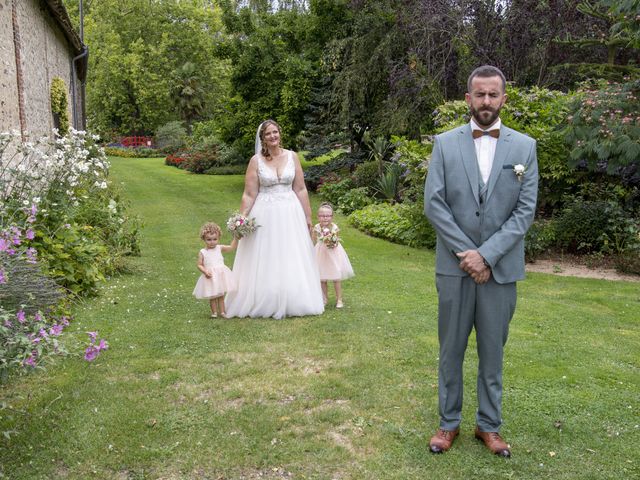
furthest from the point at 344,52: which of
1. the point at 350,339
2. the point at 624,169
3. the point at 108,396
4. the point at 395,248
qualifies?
the point at 108,396

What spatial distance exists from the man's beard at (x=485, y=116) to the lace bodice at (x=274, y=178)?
12.3 feet

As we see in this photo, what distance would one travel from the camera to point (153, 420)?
4355 mm

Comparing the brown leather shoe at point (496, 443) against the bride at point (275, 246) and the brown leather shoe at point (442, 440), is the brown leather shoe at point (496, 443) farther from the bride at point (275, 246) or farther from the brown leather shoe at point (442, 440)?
the bride at point (275, 246)

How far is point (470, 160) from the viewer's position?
381 centimetres

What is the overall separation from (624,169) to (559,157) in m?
1.17

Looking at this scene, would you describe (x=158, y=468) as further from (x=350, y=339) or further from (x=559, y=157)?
(x=559, y=157)

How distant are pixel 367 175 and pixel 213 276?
1271 centimetres

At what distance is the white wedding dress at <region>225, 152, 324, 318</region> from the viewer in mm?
7133

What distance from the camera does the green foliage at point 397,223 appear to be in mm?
13006

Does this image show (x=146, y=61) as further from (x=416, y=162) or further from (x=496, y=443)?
(x=496, y=443)

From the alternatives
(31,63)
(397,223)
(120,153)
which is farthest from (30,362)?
(120,153)

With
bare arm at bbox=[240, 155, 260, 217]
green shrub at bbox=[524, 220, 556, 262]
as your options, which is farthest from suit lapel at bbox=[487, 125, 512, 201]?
green shrub at bbox=[524, 220, 556, 262]

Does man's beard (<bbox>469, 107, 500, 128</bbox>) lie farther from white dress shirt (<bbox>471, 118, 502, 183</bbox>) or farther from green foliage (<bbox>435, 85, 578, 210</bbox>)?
green foliage (<bbox>435, 85, 578, 210</bbox>)

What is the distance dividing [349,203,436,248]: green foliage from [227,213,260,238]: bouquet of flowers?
625cm
